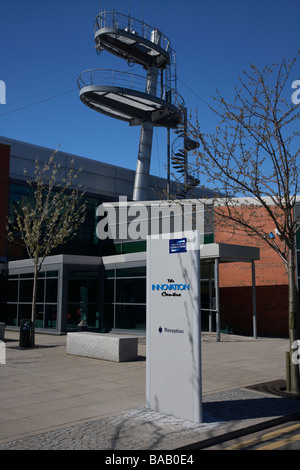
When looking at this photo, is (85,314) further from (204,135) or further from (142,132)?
(204,135)

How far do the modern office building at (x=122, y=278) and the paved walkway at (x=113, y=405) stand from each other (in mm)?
7147

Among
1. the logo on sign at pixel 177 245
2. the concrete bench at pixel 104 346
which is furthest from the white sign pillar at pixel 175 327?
the concrete bench at pixel 104 346

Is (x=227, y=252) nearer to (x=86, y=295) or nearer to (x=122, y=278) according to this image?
(x=122, y=278)

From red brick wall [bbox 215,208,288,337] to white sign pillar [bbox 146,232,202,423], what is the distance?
43.9 ft

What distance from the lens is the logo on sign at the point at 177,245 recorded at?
7.15 metres

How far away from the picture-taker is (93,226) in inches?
1066

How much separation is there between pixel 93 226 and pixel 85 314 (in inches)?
241

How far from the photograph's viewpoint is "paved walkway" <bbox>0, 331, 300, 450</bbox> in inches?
233

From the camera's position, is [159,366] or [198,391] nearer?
[198,391]

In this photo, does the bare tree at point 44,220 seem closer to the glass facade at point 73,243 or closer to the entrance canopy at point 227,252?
the glass facade at point 73,243

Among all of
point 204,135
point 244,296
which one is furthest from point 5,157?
point 204,135

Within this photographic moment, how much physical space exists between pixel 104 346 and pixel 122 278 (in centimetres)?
954

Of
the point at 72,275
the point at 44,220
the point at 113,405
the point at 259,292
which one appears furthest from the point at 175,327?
the point at 72,275

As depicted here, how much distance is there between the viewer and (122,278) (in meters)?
22.6
